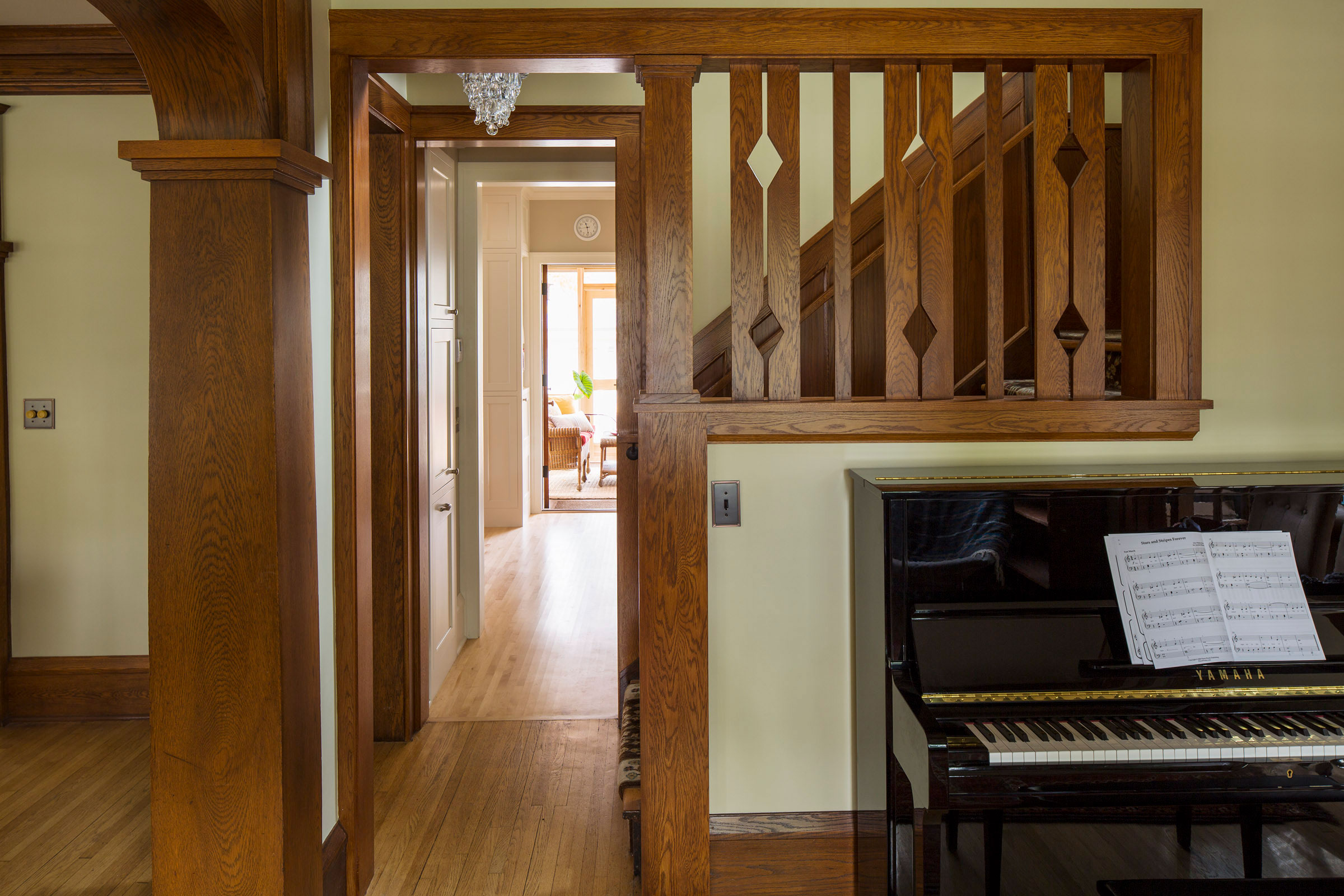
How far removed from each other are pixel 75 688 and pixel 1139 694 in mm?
4021

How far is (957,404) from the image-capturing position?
2.28 meters

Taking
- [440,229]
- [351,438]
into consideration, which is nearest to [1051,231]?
[351,438]

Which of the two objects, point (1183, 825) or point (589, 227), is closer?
point (1183, 825)

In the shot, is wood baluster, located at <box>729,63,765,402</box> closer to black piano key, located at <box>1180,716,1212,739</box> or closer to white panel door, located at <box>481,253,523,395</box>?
black piano key, located at <box>1180,716,1212,739</box>

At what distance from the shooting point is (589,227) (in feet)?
28.9

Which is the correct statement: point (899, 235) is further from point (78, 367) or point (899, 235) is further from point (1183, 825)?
point (78, 367)

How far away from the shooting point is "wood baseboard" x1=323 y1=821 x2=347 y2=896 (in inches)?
89.8

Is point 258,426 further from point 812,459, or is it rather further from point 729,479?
point 812,459

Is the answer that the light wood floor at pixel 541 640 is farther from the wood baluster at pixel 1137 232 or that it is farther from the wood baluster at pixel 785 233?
the wood baluster at pixel 1137 232

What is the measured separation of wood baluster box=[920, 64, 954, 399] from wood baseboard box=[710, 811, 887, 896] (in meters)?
1.20

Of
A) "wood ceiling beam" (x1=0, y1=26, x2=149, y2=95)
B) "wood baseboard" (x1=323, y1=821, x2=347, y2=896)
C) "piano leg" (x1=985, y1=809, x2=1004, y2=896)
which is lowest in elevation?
"wood baseboard" (x1=323, y1=821, x2=347, y2=896)

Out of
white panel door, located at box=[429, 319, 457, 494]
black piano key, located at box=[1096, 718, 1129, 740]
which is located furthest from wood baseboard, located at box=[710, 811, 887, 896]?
white panel door, located at box=[429, 319, 457, 494]

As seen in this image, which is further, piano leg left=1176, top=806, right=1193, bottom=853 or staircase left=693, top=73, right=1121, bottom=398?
staircase left=693, top=73, right=1121, bottom=398

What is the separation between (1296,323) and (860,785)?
5.66 ft
